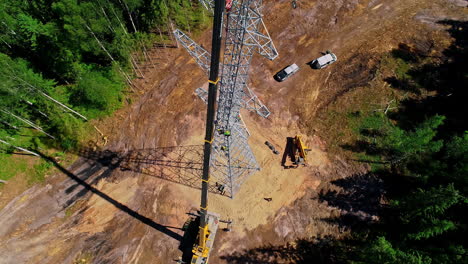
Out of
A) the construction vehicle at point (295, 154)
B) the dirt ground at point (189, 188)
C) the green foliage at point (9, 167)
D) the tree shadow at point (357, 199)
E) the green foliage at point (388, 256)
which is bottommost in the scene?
the tree shadow at point (357, 199)

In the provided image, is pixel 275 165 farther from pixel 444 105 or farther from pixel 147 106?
pixel 444 105

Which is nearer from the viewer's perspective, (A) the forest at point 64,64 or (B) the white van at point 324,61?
(A) the forest at point 64,64

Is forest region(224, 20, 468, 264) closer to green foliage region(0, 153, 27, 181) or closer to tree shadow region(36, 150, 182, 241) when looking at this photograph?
tree shadow region(36, 150, 182, 241)

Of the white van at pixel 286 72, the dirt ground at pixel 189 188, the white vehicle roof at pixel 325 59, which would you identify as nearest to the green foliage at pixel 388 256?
the dirt ground at pixel 189 188

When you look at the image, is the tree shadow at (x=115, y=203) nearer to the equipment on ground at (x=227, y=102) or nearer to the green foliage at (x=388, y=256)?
the equipment on ground at (x=227, y=102)

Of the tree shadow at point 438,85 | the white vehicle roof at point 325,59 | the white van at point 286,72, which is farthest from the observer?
the white vehicle roof at point 325,59

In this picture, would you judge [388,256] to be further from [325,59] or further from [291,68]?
[325,59]

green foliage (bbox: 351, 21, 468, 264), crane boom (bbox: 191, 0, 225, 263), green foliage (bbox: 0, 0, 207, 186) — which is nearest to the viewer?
crane boom (bbox: 191, 0, 225, 263)

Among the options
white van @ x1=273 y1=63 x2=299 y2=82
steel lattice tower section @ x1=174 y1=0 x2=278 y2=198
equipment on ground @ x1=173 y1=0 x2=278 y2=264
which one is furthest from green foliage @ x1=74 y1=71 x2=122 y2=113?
white van @ x1=273 y1=63 x2=299 y2=82
